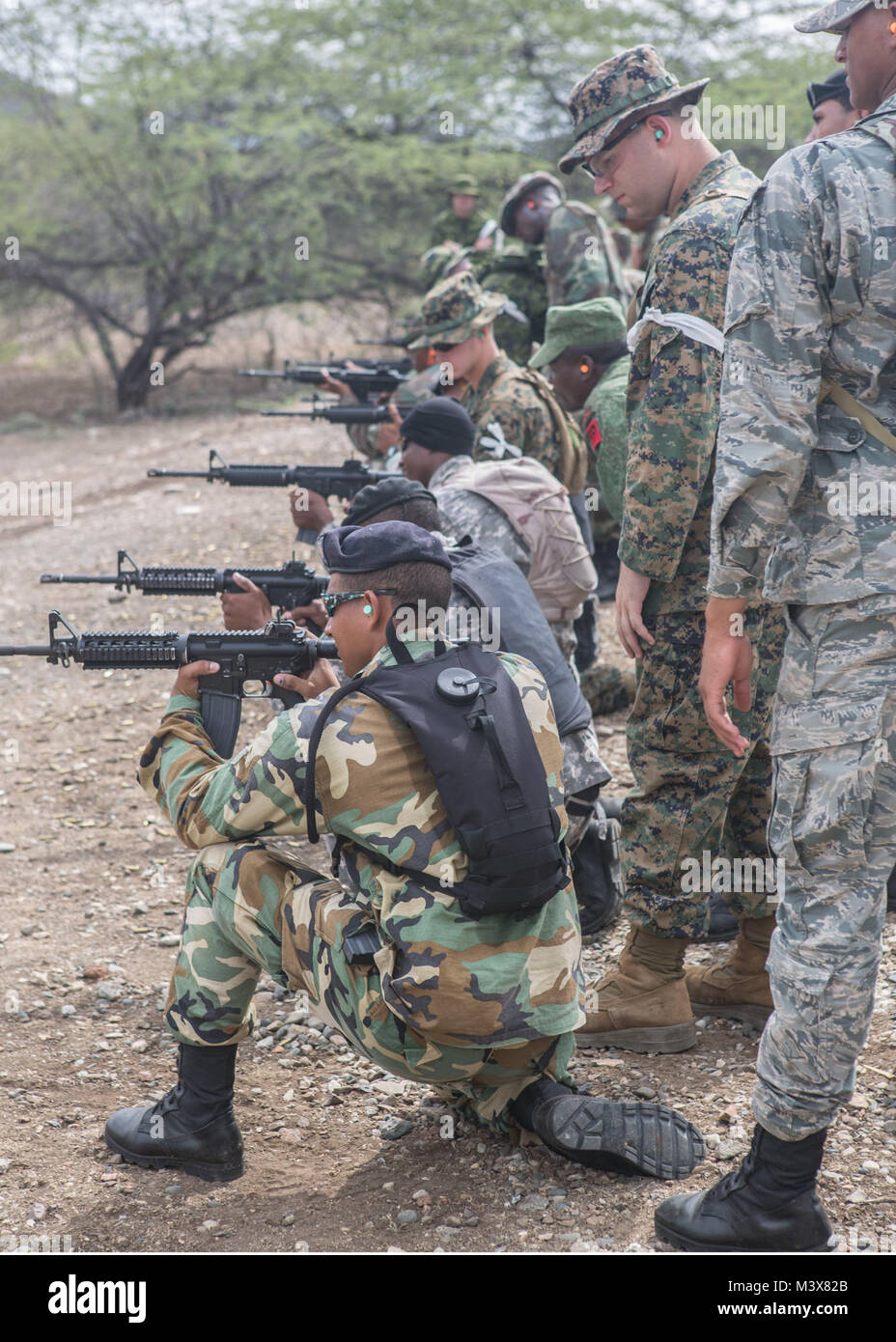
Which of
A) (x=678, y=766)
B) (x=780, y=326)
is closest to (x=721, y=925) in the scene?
(x=678, y=766)

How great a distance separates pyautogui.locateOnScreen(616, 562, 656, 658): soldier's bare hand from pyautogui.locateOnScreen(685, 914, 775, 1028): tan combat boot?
Result: 820 mm

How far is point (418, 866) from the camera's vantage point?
258 cm

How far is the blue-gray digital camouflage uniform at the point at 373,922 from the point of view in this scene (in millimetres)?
2582

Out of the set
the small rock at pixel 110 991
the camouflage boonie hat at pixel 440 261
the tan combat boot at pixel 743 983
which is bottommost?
the small rock at pixel 110 991

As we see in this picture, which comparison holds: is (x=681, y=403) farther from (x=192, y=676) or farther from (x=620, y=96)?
(x=192, y=676)

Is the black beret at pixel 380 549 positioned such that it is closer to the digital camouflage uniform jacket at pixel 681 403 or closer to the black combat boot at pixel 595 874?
the digital camouflage uniform jacket at pixel 681 403

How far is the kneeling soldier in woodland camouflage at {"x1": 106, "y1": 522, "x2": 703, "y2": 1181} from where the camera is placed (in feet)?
8.43

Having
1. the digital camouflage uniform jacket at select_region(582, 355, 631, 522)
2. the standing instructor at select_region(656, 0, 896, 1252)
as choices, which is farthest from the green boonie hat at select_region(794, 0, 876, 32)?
the digital camouflage uniform jacket at select_region(582, 355, 631, 522)

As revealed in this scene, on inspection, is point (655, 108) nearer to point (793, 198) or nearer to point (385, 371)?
point (793, 198)

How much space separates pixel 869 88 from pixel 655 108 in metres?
0.94

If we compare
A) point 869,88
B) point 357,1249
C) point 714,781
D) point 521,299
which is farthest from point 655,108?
point 521,299

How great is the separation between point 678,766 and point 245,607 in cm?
139

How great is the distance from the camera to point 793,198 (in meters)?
2.14

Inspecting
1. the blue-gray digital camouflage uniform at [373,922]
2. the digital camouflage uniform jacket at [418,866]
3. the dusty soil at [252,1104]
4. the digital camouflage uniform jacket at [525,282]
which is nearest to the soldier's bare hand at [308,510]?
the dusty soil at [252,1104]
